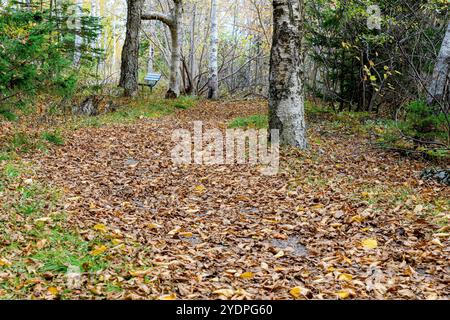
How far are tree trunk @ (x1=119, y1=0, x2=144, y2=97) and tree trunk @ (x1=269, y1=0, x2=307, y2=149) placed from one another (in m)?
7.90

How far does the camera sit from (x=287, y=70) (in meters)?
8.55

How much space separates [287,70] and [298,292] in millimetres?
5526

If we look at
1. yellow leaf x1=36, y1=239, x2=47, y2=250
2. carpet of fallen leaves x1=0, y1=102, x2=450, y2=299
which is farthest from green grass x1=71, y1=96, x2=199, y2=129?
yellow leaf x1=36, y1=239, x2=47, y2=250

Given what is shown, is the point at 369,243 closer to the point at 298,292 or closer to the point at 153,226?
the point at 298,292

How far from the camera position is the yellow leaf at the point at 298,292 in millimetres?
3734

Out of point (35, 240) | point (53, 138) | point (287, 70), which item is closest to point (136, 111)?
point (53, 138)

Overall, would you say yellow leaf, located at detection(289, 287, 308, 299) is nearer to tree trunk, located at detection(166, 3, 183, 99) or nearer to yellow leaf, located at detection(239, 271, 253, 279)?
yellow leaf, located at detection(239, 271, 253, 279)

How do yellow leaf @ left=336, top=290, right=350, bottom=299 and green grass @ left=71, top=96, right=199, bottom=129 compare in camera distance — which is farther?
green grass @ left=71, top=96, right=199, bottom=129

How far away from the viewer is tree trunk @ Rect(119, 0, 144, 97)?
15.3m

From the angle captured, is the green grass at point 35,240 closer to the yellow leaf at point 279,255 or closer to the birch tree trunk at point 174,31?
the yellow leaf at point 279,255

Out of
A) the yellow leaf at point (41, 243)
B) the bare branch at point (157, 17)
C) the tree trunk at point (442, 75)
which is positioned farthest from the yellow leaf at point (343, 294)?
the bare branch at point (157, 17)

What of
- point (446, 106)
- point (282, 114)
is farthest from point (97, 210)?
point (446, 106)

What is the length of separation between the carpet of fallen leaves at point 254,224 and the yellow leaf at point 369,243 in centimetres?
2
